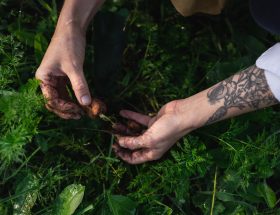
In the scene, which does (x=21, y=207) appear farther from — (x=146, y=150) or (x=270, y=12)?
(x=270, y=12)

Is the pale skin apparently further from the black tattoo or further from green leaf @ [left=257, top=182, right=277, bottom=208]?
green leaf @ [left=257, top=182, right=277, bottom=208]

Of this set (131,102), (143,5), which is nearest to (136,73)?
(131,102)

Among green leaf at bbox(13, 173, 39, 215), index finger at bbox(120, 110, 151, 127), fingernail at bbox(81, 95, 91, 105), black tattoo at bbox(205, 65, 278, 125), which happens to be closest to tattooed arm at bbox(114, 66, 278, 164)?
black tattoo at bbox(205, 65, 278, 125)

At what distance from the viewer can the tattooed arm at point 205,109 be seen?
1.39m

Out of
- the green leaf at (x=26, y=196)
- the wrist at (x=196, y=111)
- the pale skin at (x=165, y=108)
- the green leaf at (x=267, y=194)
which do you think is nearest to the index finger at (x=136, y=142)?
the pale skin at (x=165, y=108)

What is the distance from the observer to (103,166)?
5.21 ft

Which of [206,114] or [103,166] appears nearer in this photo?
[206,114]

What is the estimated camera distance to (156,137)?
1467 millimetres

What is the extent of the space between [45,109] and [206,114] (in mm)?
516

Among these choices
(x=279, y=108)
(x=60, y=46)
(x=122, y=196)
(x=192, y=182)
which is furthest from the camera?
(x=279, y=108)

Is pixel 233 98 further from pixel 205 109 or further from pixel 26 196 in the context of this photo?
pixel 26 196

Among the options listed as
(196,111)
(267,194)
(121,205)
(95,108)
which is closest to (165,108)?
(196,111)

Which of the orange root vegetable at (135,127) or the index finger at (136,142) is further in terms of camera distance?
the orange root vegetable at (135,127)

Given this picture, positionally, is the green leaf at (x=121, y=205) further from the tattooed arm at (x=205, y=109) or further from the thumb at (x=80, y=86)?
the thumb at (x=80, y=86)
